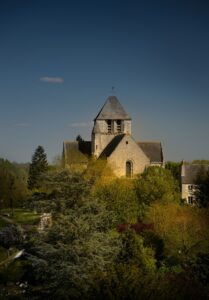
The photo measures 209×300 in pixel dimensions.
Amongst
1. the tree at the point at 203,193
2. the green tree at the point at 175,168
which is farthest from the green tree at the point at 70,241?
the green tree at the point at 175,168

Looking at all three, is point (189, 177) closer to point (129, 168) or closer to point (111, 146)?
point (129, 168)

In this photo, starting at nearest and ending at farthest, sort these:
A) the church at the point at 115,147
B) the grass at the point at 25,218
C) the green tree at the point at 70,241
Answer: the green tree at the point at 70,241
the grass at the point at 25,218
the church at the point at 115,147

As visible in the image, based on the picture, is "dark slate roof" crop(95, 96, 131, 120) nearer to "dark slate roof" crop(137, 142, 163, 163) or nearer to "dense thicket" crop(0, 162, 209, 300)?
"dark slate roof" crop(137, 142, 163, 163)

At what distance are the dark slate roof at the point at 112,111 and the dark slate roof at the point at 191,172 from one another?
32.0ft

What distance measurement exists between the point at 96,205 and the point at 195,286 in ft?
21.7

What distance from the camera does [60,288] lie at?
779 inches

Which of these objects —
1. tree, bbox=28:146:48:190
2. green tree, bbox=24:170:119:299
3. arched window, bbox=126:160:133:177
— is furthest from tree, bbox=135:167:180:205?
tree, bbox=28:146:48:190

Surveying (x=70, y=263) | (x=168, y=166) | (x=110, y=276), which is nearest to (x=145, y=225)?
(x=70, y=263)

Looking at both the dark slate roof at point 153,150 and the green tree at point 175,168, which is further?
the green tree at point 175,168

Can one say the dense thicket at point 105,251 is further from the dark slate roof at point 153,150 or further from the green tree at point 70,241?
the dark slate roof at point 153,150

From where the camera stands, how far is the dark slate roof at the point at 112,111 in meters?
57.2

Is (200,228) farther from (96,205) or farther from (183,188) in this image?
(183,188)

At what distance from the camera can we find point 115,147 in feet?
172

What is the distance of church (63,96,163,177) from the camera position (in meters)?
52.5
